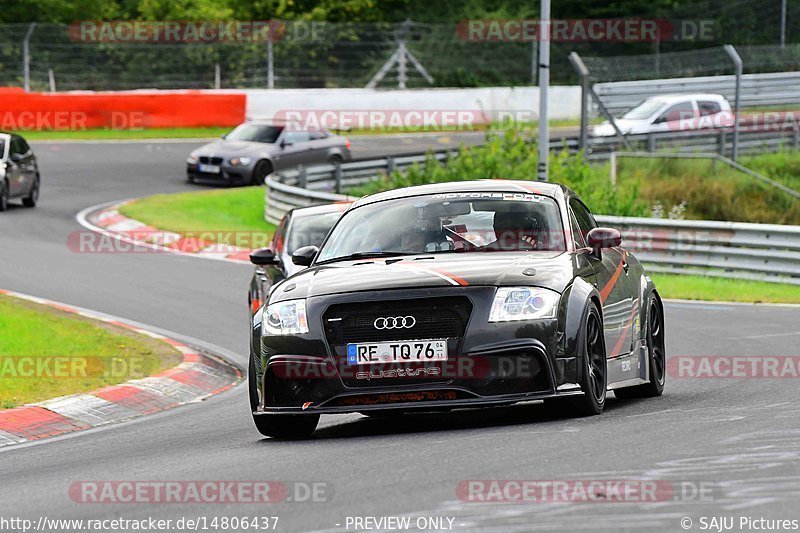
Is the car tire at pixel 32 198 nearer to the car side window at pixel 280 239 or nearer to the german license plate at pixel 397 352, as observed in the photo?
the car side window at pixel 280 239

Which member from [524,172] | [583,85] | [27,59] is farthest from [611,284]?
[27,59]

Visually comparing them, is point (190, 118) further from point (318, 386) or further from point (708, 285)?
point (318, 386)

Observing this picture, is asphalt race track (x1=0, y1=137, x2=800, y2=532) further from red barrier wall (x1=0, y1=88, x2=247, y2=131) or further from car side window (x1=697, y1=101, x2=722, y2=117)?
red barrier wall (x1=0, y1=88, x2=247, y2=131)

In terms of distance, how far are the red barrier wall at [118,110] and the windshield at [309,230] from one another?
88.1 ft

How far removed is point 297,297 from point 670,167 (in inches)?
866

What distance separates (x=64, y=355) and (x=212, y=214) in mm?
16137

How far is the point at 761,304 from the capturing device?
1827 centimetres

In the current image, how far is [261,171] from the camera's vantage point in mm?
34375

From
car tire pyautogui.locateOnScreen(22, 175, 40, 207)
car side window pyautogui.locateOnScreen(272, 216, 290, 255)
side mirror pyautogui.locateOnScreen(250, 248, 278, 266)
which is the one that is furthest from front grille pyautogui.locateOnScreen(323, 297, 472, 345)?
car tire pyautogui.locateOnScreen(22, 175, 40, 207)

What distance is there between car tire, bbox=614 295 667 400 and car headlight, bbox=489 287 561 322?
82.9 inches

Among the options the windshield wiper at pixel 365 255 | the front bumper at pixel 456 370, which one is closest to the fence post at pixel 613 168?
the windshield wiper at pixel 365 255

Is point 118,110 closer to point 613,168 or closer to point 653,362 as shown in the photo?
point 613,168

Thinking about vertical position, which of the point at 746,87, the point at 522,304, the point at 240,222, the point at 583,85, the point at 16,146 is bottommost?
the point at 240,222

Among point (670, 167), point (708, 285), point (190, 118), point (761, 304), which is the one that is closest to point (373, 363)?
point (761, 304)
